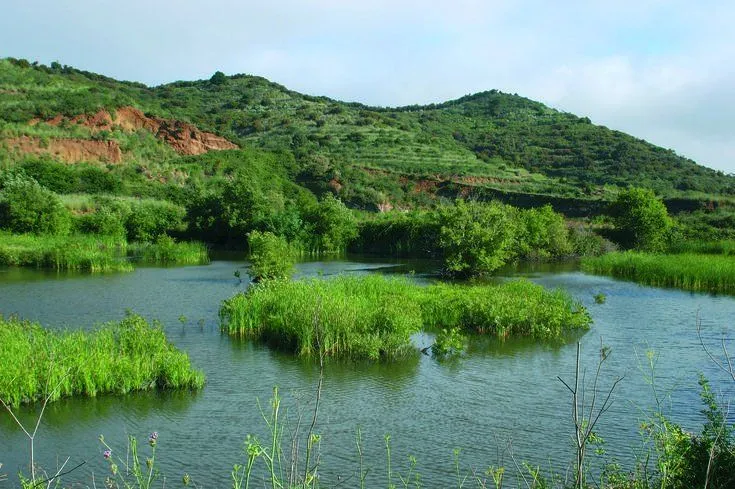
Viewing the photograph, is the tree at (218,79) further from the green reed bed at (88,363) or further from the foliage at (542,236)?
the green reed bed at (88,363)

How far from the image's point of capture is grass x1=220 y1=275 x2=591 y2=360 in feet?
56.6

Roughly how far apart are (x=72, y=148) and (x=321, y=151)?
30.8 metres

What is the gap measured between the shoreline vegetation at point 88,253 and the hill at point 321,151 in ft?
56.7

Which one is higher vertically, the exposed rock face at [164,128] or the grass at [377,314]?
the exposed rock face at [164,128]

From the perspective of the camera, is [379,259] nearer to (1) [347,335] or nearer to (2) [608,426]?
(1) [347,335]

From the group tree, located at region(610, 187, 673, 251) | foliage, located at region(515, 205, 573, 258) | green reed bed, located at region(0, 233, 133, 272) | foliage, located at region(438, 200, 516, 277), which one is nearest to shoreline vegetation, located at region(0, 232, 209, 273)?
green reed bed, located at region(0, 233, 133, 272)

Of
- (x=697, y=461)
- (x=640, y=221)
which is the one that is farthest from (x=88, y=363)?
(x=640, y=221)

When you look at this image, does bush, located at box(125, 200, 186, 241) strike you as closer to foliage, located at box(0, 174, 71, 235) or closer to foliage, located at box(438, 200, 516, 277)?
foliage, located at box(0, 174, 71, 235)

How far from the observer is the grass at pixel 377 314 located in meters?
17.2

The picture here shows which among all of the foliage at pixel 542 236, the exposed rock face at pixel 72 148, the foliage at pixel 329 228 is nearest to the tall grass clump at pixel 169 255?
the foliage at pixel 329 228

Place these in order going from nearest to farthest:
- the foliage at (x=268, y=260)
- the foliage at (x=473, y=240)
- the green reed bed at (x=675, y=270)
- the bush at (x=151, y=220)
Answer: the foliage at (x=268, y=260)
the green reed bed at (x=675, y=270)
the foliage at (x=473, y=240)
the bush at (x=151, y=220)

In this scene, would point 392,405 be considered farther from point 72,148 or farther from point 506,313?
point 72,148

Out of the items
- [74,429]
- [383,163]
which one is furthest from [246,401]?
[383,163]

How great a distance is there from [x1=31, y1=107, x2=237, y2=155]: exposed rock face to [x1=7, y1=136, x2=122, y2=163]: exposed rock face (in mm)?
3317
